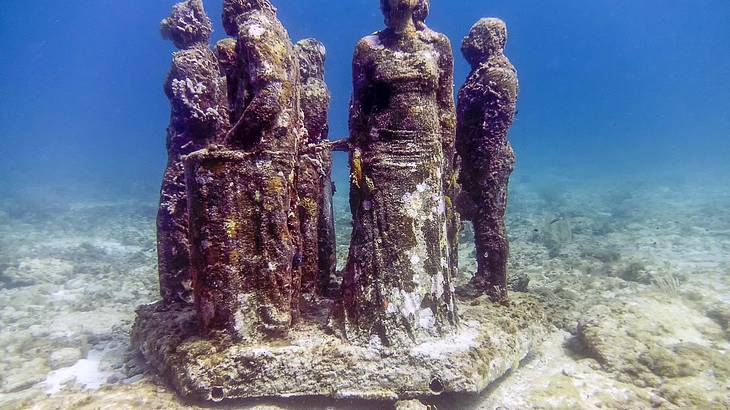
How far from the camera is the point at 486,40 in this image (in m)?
5.95

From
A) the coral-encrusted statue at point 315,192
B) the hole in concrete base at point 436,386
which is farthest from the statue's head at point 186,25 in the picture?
the hole in concrete base at point 436,386

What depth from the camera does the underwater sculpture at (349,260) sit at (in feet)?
12.8

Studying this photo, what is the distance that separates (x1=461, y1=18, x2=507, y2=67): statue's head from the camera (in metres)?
5.94

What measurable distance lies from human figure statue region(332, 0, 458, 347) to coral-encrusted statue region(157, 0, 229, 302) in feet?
8.36

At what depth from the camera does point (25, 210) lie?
22266 mm

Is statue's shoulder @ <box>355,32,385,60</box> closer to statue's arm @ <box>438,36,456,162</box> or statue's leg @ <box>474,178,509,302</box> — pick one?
statue's arm @ <box>438,36,456,162</box>

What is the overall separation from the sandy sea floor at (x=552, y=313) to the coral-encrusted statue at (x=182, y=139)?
47.9 inches

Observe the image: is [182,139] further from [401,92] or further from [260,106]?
[401,92]

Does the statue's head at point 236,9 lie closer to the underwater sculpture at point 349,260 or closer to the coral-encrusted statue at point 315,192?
the underwater sculpture at point 349,260

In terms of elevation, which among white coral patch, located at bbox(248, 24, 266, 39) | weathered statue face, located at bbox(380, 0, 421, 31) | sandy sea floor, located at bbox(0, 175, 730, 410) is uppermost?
weathered statue face, located at bbox(380, 0, 421, 31)

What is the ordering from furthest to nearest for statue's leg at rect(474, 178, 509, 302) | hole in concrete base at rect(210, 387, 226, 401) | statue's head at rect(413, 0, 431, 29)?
1. statue's leg at rect(474, 178, 509, 302)
2. statue's head at rect(413, 0, 431, 29)
3. hole in concrete base at rect(210, 387, 226, 401)

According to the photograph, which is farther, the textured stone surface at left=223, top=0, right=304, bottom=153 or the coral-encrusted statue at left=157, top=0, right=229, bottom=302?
the coral-encrusted statue at left=157, top=0, right=229, bottom=302

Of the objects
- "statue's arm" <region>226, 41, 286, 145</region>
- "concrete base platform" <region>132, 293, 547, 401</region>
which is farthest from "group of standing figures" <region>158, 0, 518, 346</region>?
"concrete base platform" <region>132, 293, 547, 401</region>

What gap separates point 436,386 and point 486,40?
453 centimetres
